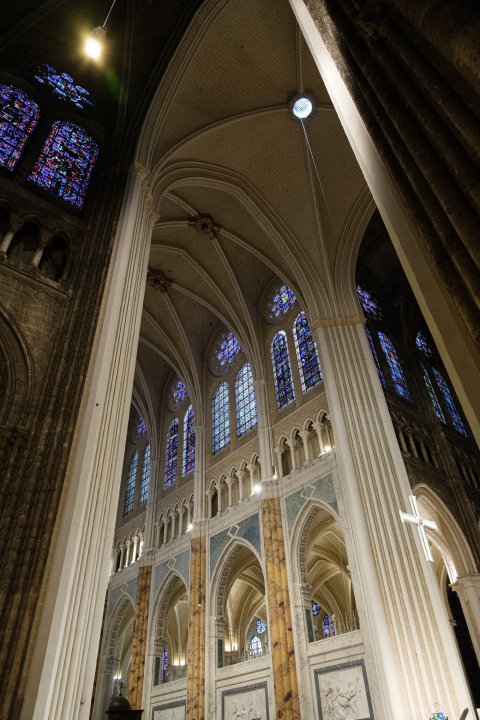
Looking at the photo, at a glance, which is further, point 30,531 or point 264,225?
point 264,225

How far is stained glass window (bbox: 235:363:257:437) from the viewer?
17.7 m

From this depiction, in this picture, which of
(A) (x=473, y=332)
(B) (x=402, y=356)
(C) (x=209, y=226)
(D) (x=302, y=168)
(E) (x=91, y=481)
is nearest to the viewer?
(A) (x=473, y=332)

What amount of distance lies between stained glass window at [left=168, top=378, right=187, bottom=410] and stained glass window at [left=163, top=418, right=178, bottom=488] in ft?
2.55

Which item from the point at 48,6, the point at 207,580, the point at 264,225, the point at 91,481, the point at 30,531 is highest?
the point at 48,6

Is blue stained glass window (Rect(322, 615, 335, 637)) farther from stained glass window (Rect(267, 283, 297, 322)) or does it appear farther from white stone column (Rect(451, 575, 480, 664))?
stained glass window (Rect(267, 283, 297, 322))

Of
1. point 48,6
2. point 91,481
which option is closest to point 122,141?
point 48,6

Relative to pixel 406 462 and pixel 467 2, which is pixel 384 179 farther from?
pixel 406 462

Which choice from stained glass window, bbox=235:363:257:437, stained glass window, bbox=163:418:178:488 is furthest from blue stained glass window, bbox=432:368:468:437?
stained glass window, bbox=163:418:178:488

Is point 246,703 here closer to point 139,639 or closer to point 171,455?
point 139,639

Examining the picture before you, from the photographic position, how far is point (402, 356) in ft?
60.3

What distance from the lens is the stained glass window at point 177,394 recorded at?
2219 cm

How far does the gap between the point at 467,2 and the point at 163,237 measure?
51.2 feet

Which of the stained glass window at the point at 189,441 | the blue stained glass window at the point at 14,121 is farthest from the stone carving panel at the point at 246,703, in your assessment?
the blue stained glass window at the point at 14,121

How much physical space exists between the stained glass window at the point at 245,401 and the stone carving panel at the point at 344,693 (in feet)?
26.2
